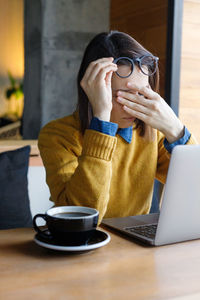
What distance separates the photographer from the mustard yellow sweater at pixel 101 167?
3.57 ft

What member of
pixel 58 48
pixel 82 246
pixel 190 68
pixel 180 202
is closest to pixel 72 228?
pixel 82 246

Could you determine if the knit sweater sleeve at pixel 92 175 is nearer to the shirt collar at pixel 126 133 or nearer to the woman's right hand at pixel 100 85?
the woman's right hand at pixel 100 85

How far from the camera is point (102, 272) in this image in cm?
72

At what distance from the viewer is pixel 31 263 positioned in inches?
30.2

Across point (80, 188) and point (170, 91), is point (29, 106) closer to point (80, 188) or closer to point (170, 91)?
point (170, 91)

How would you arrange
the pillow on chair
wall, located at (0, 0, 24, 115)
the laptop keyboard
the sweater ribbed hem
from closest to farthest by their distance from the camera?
the laptop keyboard, the sweater ribbed hem, the pillow on chair, wall, located at (0, 0, 24, 115)

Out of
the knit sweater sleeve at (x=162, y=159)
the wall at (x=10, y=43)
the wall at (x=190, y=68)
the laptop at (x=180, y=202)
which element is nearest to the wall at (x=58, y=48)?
the wall at (x=190, y=68)

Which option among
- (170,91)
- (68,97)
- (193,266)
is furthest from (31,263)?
(68,97)

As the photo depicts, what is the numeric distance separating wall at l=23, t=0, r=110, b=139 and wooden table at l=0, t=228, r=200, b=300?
2.23 m

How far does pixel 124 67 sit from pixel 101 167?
363mm

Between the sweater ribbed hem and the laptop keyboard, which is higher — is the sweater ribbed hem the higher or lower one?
the higher one

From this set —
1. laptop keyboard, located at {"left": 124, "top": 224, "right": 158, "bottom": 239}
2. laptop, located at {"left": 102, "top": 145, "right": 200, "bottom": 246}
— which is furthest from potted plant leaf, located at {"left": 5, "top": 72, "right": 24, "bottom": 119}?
laptop, located at {"left": 102, "top": 145, "right": 200, "bottom": 246}

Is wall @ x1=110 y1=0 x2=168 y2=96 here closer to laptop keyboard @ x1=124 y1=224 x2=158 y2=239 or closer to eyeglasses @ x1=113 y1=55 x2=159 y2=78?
eyeglasses @ x1=113 y1=55 x2=159 y2=78

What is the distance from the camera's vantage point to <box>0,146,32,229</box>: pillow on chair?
5.36ft
